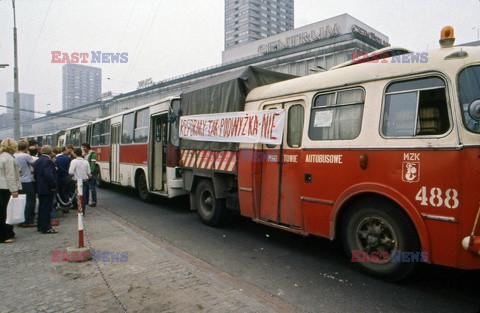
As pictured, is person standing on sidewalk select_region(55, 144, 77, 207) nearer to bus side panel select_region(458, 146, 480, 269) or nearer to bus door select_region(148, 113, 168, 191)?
bus door select_region(148, 113, 168, 191)

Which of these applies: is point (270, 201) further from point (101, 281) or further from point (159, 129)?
point (159, 129)

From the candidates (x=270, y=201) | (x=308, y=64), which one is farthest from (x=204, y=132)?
(x=308, y=64)

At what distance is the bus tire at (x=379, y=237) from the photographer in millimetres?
4027

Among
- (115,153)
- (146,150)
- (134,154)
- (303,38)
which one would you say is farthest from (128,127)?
(303,38)

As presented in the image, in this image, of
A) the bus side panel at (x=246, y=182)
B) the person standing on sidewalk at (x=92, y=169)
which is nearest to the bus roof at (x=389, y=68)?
the bus side panel at (x=246, y=182)

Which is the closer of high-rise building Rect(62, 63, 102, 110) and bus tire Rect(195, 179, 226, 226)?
bus tire Rect(195, 179, 226, 226)

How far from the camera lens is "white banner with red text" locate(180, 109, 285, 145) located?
227 inches

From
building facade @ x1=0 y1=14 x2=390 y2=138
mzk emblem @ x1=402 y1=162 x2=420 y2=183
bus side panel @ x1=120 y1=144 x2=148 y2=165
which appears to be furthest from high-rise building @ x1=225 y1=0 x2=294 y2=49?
mzk emblem @ x1=402 y1=162 x2=420 y2=183

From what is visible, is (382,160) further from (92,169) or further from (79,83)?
(79,83)

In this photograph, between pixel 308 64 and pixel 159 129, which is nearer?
pixel 159 129

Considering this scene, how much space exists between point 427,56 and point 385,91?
625 millimetres

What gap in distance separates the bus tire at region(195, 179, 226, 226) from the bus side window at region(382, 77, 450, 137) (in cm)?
408

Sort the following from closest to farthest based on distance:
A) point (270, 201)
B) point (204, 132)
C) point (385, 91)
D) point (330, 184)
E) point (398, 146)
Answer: point (398, 146) → point (385, 91) → point (330, 184) → point (270, 201) → point (204, 132)

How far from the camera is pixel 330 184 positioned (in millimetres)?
4785
